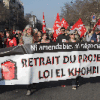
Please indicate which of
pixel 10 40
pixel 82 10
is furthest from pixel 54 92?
pixel 82 10

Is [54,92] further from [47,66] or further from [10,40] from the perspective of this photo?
[10,40]

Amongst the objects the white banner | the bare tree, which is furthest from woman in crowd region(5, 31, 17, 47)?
the bare tree

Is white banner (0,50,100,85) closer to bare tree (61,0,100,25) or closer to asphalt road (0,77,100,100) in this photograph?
asphalt road (0,77,100,100)

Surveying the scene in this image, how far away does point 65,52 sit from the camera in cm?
495

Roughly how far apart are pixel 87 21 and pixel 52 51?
1076 inches

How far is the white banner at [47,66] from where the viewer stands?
15.2 feet

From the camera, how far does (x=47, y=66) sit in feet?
15.9

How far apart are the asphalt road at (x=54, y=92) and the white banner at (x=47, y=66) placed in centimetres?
36

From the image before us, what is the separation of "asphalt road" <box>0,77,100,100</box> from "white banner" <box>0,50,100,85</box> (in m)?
0.36

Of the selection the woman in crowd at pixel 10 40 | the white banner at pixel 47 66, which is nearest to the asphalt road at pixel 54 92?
the white banner at pixel 47 66

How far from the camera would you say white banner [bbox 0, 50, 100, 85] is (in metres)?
4.64

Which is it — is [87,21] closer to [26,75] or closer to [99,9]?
[99,9]

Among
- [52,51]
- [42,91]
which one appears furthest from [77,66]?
[42,91]

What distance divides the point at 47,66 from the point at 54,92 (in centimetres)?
74
